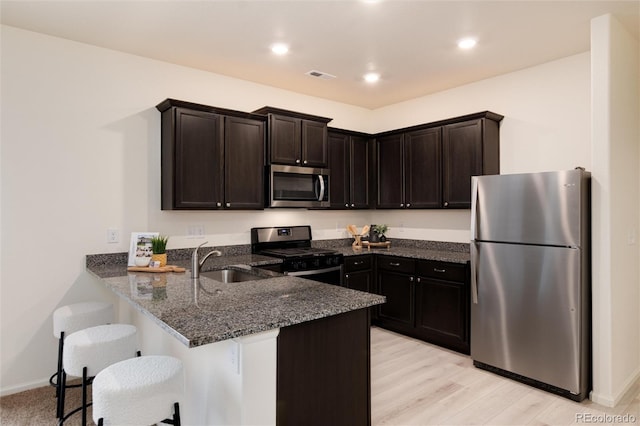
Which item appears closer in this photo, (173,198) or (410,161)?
(173,198)

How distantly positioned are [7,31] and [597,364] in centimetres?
491

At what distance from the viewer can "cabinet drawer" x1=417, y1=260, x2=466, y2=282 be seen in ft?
11.9

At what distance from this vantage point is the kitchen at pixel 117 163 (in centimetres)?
286

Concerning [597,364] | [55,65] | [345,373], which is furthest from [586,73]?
[55,65]

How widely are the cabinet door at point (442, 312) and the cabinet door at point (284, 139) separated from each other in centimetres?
179

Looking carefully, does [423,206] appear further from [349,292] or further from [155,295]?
[155,295]

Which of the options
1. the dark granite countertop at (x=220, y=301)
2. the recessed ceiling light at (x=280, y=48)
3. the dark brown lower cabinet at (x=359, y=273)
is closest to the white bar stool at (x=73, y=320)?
the dark granite countertop at (x=220, y=301)

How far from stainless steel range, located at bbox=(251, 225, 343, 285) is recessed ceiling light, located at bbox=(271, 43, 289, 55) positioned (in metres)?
1.75

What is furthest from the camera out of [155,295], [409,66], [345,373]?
[409,66]

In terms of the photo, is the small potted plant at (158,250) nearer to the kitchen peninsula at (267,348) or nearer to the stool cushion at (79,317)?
the stool cushion at (79,317)

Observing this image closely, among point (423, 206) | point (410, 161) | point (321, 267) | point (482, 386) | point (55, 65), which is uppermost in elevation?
point (55, 65)

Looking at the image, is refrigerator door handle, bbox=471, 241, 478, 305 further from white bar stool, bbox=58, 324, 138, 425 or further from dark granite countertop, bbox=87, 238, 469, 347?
white bar stool, bbox=58, 324, 138, 425

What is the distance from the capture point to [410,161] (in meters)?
4.48

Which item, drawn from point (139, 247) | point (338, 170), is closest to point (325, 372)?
point (139, 247)
